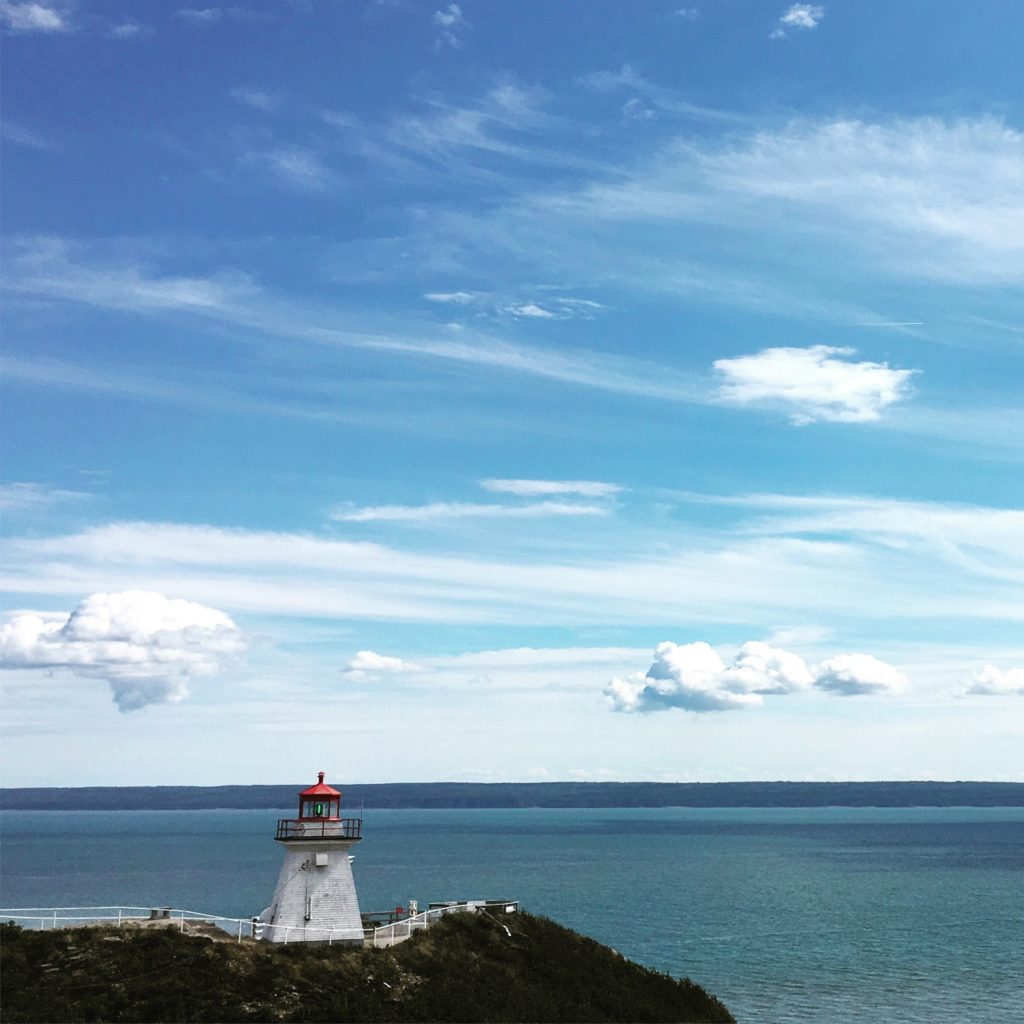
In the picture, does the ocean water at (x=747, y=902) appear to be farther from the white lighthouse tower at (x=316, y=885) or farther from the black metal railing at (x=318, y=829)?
the black metal railing at (x=318, y=829)

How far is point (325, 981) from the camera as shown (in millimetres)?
37969

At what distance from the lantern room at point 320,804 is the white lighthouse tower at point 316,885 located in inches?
1.9

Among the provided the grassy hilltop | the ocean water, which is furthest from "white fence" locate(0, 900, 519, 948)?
the ocean water

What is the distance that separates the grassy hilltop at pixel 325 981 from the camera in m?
35.3

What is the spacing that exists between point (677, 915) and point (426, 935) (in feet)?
182

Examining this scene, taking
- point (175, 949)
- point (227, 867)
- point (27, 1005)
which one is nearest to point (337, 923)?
point (175, 949)

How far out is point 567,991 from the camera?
41719mm

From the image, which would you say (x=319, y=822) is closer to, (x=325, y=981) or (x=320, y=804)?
(x=320, y=804)

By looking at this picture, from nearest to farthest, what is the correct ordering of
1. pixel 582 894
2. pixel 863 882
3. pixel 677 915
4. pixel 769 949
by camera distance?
pixel 769 949
pixel 677 915
pixel 582 894
pixel 863 882

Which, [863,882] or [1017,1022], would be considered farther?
[863,882]

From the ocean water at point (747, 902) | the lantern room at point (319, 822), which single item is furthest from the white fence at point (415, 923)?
the ocean water at point (747, 902)

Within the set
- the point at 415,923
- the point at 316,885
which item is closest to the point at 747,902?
the point at 415,923

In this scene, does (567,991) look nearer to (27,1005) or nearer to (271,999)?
(271,999)

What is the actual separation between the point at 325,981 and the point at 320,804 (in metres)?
8.67
